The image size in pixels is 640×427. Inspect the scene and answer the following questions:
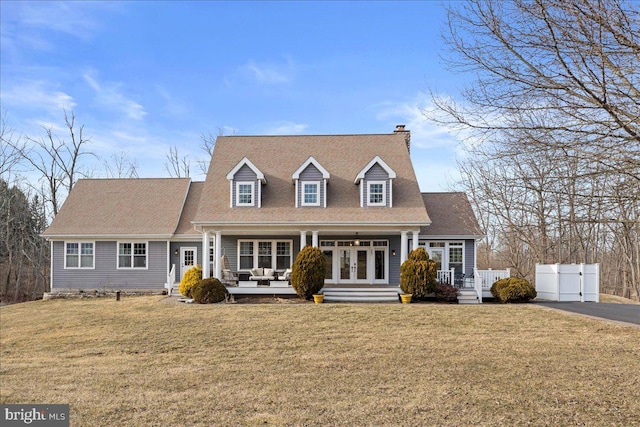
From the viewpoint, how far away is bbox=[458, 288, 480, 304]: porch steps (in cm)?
1972

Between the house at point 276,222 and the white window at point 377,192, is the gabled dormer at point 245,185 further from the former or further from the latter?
the white window at point 377,192

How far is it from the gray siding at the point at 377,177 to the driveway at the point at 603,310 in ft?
25.1

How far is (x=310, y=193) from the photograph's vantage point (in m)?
22.1

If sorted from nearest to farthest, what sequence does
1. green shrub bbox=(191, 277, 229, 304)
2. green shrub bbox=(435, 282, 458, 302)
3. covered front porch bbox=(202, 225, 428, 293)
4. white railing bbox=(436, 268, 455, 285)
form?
green shrub bbox=(191, 277, 229, 304)
green shrub bbox=(435, 282, 458, 302)
white railing bbox=(436, 268, 455, 285)
covered front porch bbox=(202, 225, 428, 293)

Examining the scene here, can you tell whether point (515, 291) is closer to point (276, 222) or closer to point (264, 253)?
point (276, 222)

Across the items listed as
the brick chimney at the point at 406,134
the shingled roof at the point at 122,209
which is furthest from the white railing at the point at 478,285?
the shingled roof at the point at 122,209

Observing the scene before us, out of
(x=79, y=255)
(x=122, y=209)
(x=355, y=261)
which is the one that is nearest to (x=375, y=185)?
(x=355, y=261)

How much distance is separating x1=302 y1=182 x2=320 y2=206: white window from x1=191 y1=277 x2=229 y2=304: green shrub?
5539 millimetres

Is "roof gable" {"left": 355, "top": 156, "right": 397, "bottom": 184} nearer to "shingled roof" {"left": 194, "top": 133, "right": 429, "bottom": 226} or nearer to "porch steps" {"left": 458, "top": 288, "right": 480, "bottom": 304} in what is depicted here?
"shingled roof" {"left": 194, "top": 133, "right": 429, "bottom": 226}

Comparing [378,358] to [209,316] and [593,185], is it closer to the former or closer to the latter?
[593,185]

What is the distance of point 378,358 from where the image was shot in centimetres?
1023

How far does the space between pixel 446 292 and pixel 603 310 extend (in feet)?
18.0

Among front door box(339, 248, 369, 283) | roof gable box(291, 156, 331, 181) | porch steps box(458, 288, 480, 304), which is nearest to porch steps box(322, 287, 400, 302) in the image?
front door box(339, 248, 369, 283)

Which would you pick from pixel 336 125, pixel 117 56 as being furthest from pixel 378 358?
pixel 336 125
